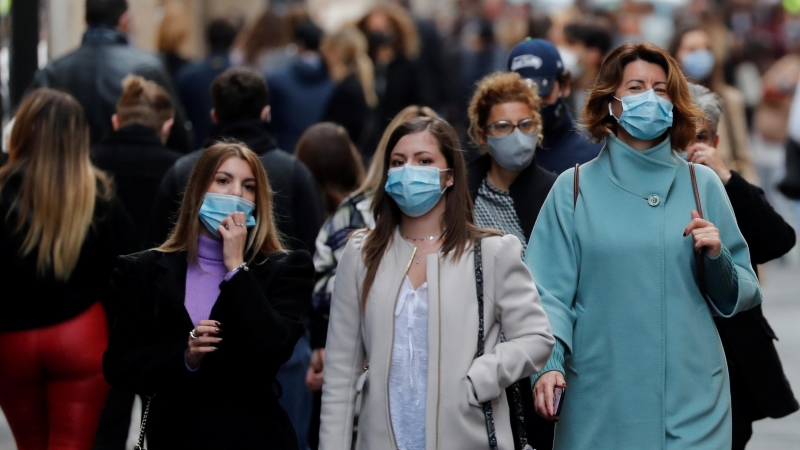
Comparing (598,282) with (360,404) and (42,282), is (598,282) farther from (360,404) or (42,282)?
(42,282)

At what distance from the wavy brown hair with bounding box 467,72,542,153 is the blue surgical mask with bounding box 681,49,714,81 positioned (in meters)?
2.92

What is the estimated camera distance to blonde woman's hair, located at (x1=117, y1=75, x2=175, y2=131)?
298 inches

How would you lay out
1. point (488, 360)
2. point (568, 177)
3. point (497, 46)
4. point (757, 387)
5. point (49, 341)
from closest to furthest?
point (488, 360) → point (568, 177) → point (757, 387) → point (49, 341) → point (497, 46)

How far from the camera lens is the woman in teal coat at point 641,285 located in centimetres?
505

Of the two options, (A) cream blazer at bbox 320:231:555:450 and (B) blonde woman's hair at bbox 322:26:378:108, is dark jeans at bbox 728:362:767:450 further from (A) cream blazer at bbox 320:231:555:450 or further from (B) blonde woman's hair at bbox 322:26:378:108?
(B) blonde woman's hair at bbox 322:26:378:108

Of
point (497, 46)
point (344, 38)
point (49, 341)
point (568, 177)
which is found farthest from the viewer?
point (497, 46)

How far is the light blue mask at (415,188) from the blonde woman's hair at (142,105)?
8.60 feet

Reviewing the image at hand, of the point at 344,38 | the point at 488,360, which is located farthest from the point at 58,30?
the point at 488,360

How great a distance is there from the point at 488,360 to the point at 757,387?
147 cm

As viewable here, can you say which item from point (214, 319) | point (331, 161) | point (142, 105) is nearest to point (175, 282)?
point (214, 319)

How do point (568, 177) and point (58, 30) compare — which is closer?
point (568, 177)

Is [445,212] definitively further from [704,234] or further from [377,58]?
[377,58]

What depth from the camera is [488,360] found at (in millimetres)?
4922

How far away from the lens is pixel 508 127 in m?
6.24
